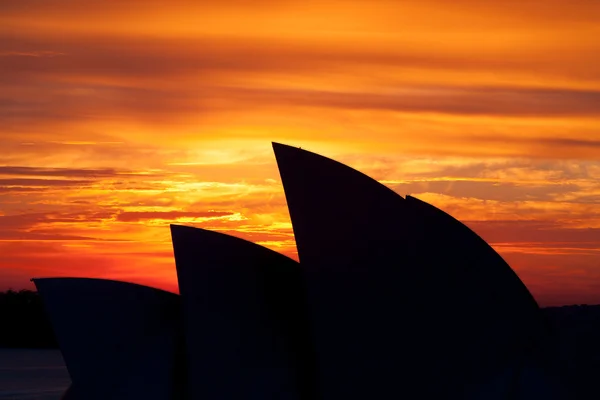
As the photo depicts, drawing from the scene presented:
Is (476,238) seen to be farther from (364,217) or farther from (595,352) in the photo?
(595,352)

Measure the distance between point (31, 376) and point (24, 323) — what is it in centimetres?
3543

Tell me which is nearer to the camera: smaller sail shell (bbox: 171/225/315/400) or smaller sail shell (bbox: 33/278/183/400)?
smaller sail shell (bbox: 171/225/315/400)

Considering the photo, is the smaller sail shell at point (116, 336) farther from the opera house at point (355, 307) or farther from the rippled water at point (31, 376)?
the rippled water at point (31, 376)

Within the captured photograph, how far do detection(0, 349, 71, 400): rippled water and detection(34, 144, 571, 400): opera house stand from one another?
2602cm

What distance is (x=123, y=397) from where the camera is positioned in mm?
25344

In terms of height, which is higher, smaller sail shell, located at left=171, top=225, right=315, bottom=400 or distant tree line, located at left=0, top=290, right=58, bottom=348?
distant tree line, located at left=0, top=290, right=58, bottom=348

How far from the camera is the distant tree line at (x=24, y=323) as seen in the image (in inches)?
3802

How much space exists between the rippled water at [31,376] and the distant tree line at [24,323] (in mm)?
2716

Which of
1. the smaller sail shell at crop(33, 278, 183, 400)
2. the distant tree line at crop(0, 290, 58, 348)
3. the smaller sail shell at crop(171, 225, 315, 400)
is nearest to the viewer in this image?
the smaller sail shell at crop(171, 225, 315, 400)

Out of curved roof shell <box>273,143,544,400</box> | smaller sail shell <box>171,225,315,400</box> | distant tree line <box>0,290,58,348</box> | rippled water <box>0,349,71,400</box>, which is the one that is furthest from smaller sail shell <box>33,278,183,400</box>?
distant tree line <box>0,290,58,348</box>

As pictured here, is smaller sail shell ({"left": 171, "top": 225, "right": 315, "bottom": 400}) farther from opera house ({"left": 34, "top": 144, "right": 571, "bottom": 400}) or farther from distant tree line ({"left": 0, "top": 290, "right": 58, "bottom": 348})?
distant tree line ({"left": 0, "top": 290, "right": 58, "bottom": 348})

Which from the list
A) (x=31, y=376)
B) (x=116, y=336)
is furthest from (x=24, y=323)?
(x=116, y=336)

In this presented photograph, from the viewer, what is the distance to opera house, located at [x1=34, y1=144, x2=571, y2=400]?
22203mm

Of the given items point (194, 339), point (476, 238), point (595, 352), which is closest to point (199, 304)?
point (194, 339)
